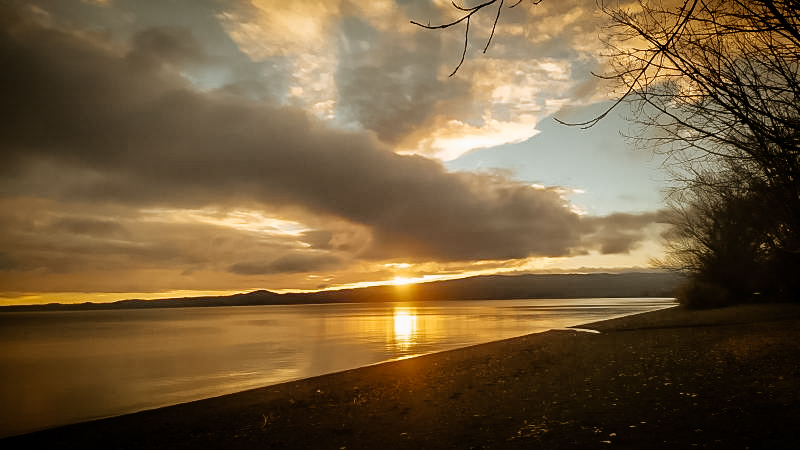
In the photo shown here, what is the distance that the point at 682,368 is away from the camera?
1492cm

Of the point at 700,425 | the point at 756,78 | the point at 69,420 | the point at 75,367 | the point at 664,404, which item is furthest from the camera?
the point at 75,367

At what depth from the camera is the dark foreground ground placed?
878 centimetres

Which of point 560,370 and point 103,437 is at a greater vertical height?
point 560,370

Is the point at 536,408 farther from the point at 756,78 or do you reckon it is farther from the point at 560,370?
the point at 756,78

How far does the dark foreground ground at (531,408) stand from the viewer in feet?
28.8

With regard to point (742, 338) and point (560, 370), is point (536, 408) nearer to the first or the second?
point (560, 370)

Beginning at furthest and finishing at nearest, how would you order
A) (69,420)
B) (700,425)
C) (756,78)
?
(69,420)
(700,425)
(756,78)

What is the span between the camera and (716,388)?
11523 mm

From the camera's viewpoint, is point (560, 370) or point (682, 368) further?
point (560, 370)

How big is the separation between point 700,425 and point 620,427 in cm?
130

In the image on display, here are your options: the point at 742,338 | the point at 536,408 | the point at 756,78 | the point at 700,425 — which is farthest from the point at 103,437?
the point at 742,338

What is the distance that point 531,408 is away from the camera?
1163cm

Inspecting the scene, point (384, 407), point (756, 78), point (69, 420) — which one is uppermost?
point (756, 78)

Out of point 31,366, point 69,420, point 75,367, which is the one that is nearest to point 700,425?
point 69,420
